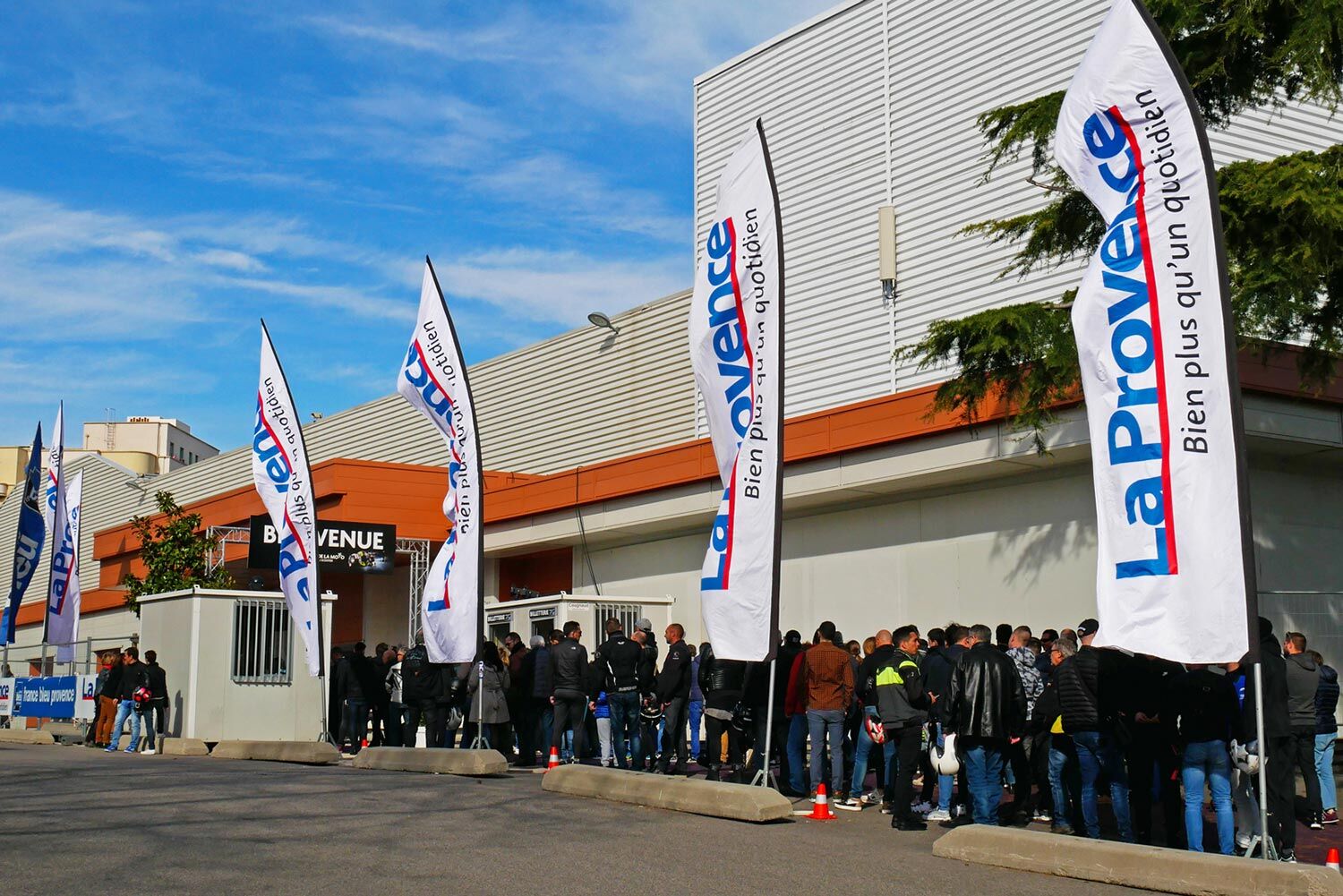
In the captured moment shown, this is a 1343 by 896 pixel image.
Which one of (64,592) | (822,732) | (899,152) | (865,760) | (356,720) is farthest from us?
(64,592)

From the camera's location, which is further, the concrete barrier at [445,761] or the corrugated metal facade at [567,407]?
the corrugated metal facade at [567,407]

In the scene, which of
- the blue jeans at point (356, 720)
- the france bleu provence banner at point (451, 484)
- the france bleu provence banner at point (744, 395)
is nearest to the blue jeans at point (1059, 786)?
the france bleu provence banner at point (744, 395)

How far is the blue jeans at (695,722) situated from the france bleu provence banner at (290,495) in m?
5.00

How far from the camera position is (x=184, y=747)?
20.0 m

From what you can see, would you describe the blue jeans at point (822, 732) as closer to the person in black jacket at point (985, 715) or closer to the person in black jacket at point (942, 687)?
the person in black jacket at point (942, 687)

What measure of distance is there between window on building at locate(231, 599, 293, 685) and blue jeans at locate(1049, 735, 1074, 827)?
43.2 ft

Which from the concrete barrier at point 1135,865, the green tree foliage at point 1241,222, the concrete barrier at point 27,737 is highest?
the green tree foliage at point 1241,222

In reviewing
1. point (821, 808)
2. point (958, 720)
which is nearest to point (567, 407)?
point (821, 808)

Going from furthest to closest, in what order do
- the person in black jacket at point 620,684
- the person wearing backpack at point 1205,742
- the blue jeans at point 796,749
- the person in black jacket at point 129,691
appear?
the person in black jacket at point 129,691 → the person in black jacket at point 620,684 → the blue jeans at point 796,749 → the person wearing backpack at point 1205,742

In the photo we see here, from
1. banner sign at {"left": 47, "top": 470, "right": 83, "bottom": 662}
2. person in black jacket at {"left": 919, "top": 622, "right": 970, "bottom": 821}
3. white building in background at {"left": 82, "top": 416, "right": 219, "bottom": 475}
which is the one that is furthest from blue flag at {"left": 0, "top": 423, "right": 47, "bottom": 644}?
white building in background at {"left": 82, "top": 416, "right": 219, "bottom": 475}

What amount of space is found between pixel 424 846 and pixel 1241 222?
9216mm

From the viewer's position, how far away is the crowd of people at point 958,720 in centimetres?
1010

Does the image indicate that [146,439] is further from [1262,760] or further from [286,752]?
[1262,760]

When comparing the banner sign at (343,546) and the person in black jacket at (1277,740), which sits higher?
the banner sign at (343,546)
